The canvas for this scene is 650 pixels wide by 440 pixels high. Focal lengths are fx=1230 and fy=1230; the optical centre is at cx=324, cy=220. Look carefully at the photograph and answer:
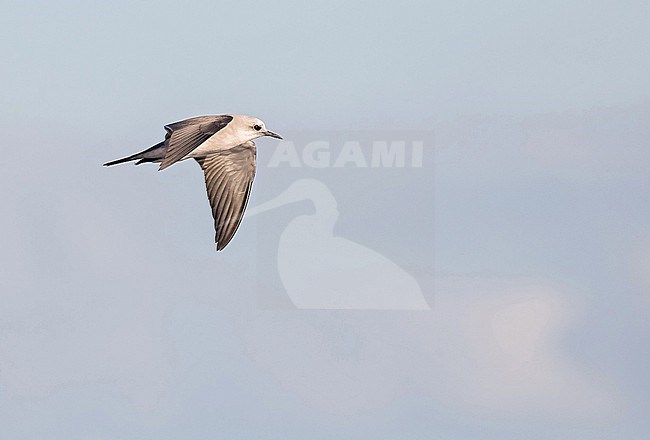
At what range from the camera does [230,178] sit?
25188 mm

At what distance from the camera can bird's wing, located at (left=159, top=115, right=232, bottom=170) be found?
68.1ft

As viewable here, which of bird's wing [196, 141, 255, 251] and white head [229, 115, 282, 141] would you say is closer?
white head [229, 115, 282, 141]

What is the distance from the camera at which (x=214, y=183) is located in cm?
2520

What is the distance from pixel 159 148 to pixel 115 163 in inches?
42.9

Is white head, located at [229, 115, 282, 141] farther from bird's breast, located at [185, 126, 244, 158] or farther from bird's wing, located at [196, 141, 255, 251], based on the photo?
bird's wing, located at [196, 141, 255, 251]

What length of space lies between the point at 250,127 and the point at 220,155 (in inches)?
62.9

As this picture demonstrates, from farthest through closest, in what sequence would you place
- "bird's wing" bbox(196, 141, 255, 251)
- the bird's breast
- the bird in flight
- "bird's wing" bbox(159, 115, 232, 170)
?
"bird's wing" bbox(196, 141, 255, 251) < the bird's breast < the bird in flight < "bird's wing" bbox(159, 115, 232, 170)

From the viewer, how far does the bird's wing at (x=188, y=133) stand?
20770 mm

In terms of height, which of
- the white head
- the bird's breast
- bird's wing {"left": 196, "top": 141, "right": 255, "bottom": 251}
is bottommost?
bird's wing {"left": 196, "top": 141, "right": 255, "bottom": 251}

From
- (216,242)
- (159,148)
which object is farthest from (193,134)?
(216,242)

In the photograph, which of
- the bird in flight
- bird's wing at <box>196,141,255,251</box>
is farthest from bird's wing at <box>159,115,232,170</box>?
bird's wing at <box>196,141,255,251</box>

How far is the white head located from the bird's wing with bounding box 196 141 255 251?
→ 1144 millimetres

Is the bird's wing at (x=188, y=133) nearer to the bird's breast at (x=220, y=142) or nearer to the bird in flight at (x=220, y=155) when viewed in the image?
the bird in flight at (x=220, y=155)

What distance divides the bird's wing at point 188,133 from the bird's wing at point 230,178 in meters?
1.79
